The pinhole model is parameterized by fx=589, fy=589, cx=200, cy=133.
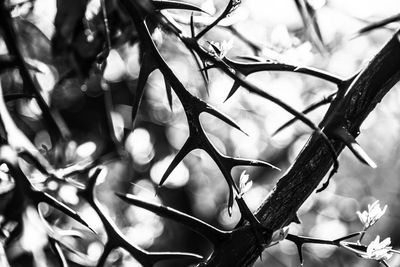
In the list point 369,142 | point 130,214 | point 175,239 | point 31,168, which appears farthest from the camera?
point 369,142

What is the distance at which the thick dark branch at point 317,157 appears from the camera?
813 millimetres

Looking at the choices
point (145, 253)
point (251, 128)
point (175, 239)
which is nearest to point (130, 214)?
point (175, 239)

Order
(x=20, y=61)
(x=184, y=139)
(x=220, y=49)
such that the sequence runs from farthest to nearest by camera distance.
Answer: (x=184, y=139), (x=220, y=49), (x=20, y=61)

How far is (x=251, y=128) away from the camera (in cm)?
356

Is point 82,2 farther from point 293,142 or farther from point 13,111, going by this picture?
point 293,142

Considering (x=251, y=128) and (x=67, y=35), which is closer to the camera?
(x=67, y=35)

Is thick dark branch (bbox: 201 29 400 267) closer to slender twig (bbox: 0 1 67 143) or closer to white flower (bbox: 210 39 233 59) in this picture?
white flower (bbox: 210 39 233 59)

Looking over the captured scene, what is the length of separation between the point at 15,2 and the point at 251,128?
237 cm

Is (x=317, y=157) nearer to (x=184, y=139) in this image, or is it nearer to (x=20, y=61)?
(x=20, y=61)

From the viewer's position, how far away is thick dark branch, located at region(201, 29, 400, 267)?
81 cm

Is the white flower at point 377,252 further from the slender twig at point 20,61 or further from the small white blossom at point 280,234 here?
the slender twig at point 20,61

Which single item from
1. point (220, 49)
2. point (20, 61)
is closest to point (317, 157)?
point (220, 49)

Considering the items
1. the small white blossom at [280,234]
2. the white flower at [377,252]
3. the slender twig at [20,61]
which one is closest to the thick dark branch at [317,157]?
the small white blossom at [280,234]

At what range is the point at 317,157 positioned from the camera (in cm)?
84
